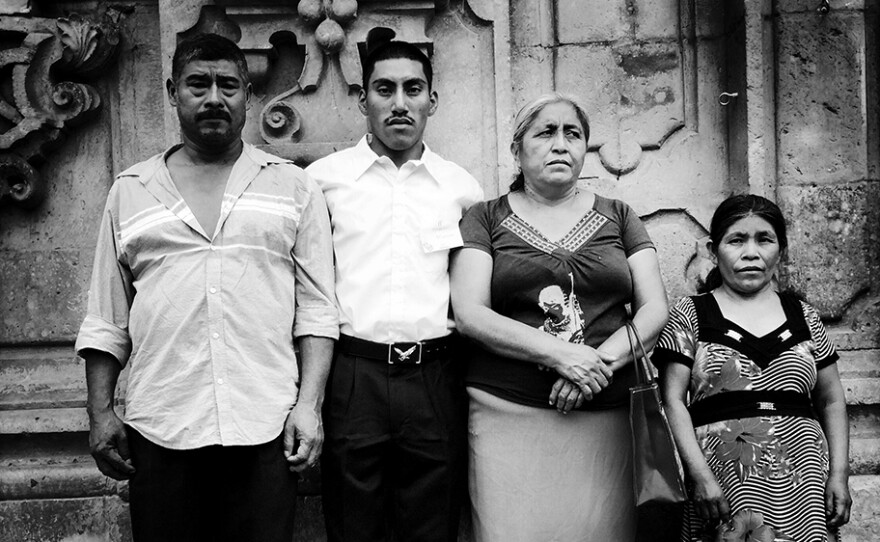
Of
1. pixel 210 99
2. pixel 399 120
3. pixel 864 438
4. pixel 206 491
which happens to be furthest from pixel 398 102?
pixel 864 438

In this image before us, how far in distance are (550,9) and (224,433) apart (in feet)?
6.93

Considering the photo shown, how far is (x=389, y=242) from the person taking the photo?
Result: 2.79m

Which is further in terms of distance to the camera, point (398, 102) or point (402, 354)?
point (398, 102)

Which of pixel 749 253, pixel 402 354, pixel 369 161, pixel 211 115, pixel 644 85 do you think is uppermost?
pixel 644 85

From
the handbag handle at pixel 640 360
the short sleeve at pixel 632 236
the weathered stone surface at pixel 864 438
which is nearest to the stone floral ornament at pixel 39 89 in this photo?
the short sleeve at pixel 632 236

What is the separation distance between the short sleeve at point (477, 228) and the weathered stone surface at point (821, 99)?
130 cm

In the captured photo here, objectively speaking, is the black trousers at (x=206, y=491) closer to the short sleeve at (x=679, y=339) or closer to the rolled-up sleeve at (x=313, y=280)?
the rolled-up sleeve at (x=313, y=280)

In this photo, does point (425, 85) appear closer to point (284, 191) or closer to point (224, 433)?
point (284, 191)

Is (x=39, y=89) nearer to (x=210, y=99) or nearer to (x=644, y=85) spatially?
(x=210, y=99)

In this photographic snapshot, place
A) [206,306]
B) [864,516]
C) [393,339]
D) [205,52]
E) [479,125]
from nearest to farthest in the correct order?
[206,306], [205,52], [393,339], [864,516], [479,125]

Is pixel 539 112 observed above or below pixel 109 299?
above

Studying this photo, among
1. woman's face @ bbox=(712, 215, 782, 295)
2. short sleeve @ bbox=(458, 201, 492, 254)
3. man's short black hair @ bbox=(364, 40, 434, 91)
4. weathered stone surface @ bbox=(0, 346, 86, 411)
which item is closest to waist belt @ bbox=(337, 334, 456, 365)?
short sleeve @ bbox=(458, 201, 492, 254)

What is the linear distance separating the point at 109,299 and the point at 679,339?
1724 millimetres

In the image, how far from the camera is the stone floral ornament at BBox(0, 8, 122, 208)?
11.1ft
